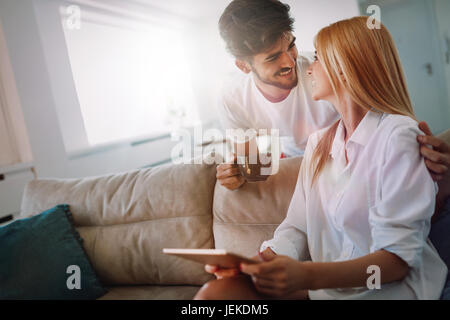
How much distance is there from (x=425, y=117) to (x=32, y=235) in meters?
1.73

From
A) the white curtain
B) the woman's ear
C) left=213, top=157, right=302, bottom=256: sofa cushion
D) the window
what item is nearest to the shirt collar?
left=213, top=157, right=302, bottom=256: sofa cushion

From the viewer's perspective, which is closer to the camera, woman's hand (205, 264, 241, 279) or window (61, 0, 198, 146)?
woman's hand (205, 264, 241, 279)

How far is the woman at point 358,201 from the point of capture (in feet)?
2.46

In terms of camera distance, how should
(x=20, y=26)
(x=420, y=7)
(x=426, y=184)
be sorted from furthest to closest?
1. (x=20, y=26)
2. (x=420, y=7)
3. (x=426, y=184)

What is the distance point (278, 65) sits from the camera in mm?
1241

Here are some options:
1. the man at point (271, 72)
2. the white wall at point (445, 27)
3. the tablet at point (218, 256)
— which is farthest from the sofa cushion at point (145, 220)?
the white wall at point (445, 27)

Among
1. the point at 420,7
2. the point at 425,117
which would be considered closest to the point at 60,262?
the point at 425,117

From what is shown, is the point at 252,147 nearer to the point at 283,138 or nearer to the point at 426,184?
the point at 283,138

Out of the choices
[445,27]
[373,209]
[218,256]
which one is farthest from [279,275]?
[445,27]

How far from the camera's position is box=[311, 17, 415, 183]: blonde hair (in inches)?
33.6

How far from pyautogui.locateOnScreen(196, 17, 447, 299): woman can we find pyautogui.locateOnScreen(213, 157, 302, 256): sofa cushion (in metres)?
0.22

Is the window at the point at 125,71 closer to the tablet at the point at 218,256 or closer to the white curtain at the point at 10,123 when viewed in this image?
the white curtain at the point at 10,123

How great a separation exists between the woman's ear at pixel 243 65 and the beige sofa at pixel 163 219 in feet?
1.27

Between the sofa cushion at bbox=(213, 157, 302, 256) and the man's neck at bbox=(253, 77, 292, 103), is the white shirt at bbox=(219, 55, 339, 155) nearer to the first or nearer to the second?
the man's neck at bbox=(253, 77, 292, 103)
